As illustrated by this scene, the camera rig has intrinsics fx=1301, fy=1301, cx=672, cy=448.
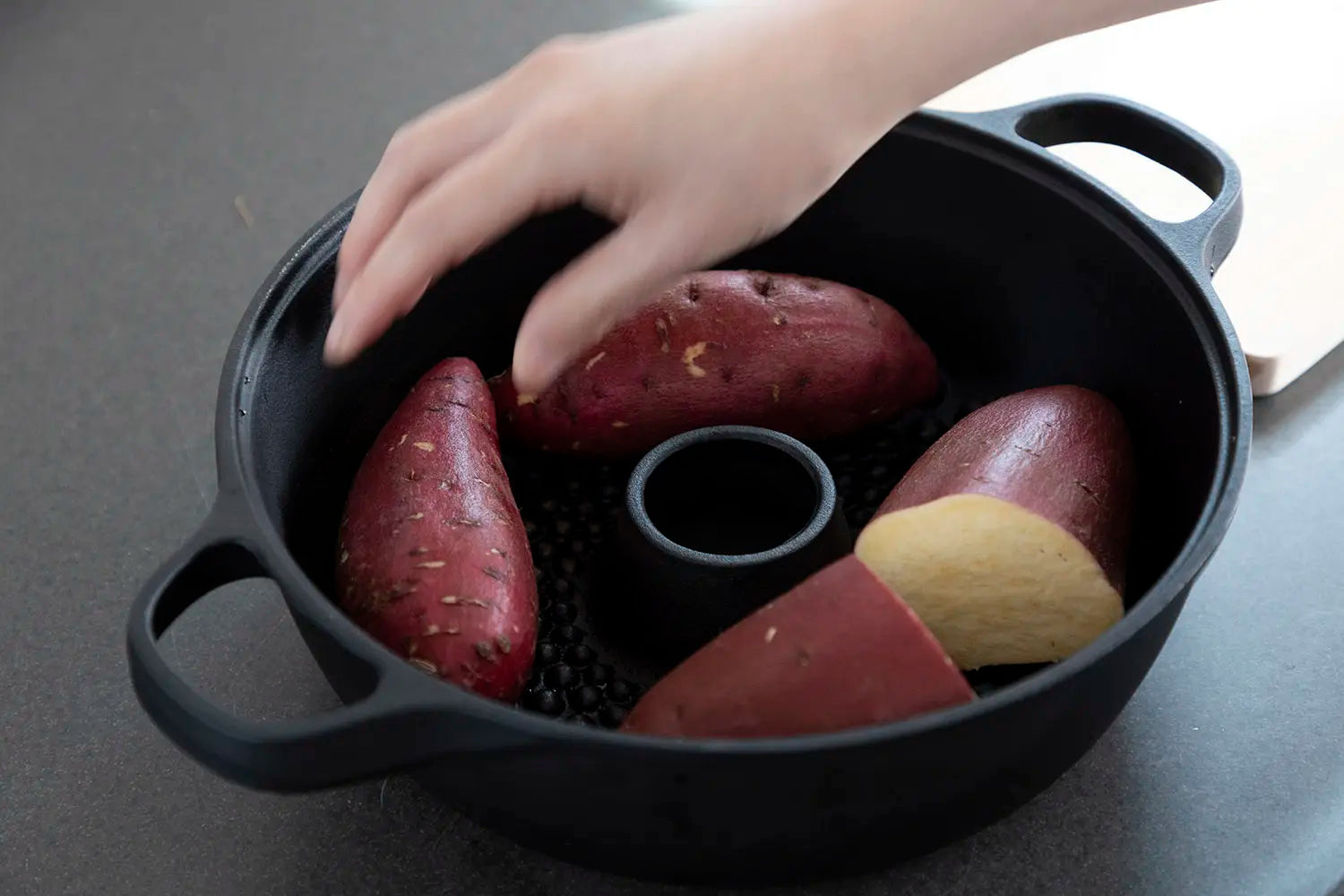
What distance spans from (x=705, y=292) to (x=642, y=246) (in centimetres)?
19

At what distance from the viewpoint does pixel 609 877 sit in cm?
64

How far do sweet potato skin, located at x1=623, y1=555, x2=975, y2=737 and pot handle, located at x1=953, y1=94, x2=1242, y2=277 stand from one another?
12.1 inches

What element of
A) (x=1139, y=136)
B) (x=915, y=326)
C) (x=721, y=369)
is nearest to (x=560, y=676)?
(x=721, y=369)

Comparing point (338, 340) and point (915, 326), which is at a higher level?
point (338, 340)

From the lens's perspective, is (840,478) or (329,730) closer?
(329,730)

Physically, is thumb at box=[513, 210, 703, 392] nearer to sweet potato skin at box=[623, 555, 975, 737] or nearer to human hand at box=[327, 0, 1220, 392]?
human hand at box=[327, 0, 1220, 392]

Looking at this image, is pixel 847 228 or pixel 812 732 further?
pixel 847 228

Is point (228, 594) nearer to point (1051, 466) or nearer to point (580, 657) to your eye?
point (580, 657)

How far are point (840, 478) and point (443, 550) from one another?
284 millimetres

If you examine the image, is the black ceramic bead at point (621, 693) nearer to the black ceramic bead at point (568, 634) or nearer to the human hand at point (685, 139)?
the black ceramic bead at point (568, 634)

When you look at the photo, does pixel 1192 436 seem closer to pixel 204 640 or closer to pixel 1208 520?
pixel 1208 520

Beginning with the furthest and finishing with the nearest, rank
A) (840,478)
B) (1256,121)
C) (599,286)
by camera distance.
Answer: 1. (1256,121)
2. (840,478)
3. (599,286)

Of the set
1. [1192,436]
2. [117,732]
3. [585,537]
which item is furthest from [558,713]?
[1192,436]

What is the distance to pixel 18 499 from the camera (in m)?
0.85
